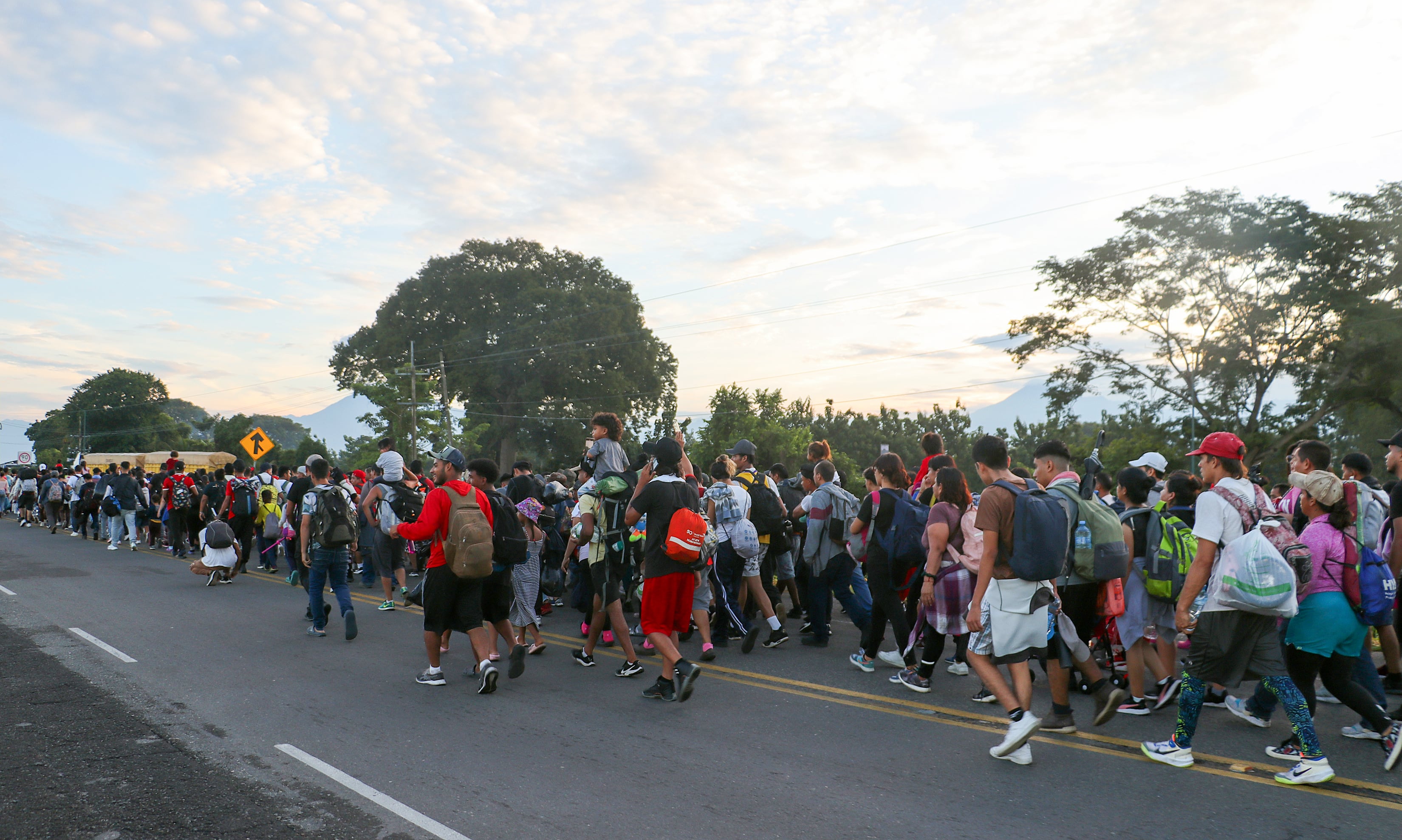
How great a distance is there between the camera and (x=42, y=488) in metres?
24.3

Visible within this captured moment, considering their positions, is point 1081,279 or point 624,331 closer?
point 1081,279

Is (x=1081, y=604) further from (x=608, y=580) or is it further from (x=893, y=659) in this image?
(x=608, y=580)

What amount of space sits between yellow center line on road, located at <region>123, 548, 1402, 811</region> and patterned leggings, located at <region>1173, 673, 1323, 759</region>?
18cm

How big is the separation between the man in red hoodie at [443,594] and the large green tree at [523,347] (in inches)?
1774

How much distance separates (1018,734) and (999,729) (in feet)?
2.93

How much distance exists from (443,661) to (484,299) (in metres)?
49.8

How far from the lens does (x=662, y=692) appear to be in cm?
663

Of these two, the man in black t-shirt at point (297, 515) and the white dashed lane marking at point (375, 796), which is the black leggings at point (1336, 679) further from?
the man in black t-shirt at point (297, 515)

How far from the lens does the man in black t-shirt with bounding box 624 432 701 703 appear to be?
260 inches

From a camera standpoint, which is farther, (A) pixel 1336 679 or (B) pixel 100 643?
(B) pixel 100 643

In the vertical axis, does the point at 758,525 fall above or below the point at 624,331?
below

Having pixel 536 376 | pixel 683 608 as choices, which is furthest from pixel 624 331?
pixel 683 608

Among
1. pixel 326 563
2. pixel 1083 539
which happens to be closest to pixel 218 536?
pixel 326 563

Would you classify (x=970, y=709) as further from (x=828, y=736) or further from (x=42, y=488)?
(x=42, y=488)
